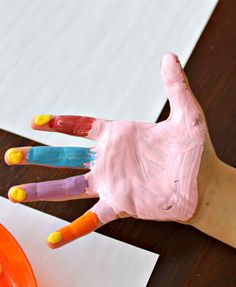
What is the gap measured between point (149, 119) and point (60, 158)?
18 centimetres

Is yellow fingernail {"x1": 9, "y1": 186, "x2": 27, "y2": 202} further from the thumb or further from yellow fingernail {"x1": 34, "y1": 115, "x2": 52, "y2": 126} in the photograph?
the thumb

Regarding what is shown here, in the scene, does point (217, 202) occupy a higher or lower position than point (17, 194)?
higher

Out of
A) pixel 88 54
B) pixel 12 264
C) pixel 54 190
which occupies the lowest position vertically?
pixel 12 264

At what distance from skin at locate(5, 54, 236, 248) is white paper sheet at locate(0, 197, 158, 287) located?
3.0 inches

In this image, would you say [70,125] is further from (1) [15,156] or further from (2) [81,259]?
(2) [81,259]

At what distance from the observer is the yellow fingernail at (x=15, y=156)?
0.59 m

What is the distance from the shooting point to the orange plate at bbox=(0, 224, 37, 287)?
59cm

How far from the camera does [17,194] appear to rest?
588 mm

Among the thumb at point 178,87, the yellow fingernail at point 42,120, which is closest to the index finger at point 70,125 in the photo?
the yellow fingernail at point 42,120

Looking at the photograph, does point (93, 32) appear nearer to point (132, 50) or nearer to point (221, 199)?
point (132, 50)

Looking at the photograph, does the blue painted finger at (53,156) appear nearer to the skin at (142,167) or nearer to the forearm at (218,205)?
the skin at (142,167)

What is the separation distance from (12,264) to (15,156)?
14 centimetres

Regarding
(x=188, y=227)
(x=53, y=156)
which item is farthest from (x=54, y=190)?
(x=188, y=227)

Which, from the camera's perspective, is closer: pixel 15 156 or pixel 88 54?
pixel 15 156
